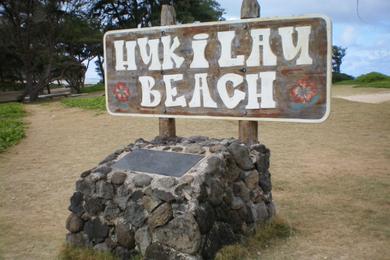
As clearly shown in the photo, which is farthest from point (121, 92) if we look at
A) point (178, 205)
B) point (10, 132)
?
point (10, 132)

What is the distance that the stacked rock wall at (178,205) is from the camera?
3434 mm

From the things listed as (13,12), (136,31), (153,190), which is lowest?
(153,190)

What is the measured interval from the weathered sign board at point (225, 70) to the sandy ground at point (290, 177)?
1.33 m

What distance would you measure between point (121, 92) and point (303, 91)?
198 cm

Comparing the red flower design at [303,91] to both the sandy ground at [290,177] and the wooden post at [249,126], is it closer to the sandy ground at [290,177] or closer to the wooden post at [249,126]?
the wooden post at [249,126]

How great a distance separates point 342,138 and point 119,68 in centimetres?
645

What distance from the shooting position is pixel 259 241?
3.97 m

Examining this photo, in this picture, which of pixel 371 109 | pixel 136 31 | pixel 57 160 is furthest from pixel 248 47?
pixel 371 109

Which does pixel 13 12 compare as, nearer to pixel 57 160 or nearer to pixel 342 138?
pixel 57 160

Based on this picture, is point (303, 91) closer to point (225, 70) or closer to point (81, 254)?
point (225, 70)

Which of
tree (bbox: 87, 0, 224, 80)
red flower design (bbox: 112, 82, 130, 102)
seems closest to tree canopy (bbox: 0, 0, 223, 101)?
tree (bbox: 87, 0, 224, 80)

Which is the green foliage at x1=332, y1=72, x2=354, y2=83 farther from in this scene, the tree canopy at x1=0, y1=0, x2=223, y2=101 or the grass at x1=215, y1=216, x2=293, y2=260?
the grass at x1=215, y1=216, x2=293, y2=260

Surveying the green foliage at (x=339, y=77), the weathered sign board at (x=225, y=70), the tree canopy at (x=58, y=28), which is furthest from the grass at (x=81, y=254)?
the green foliage at (x=339, y=77)

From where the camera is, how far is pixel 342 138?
962 centimetres
